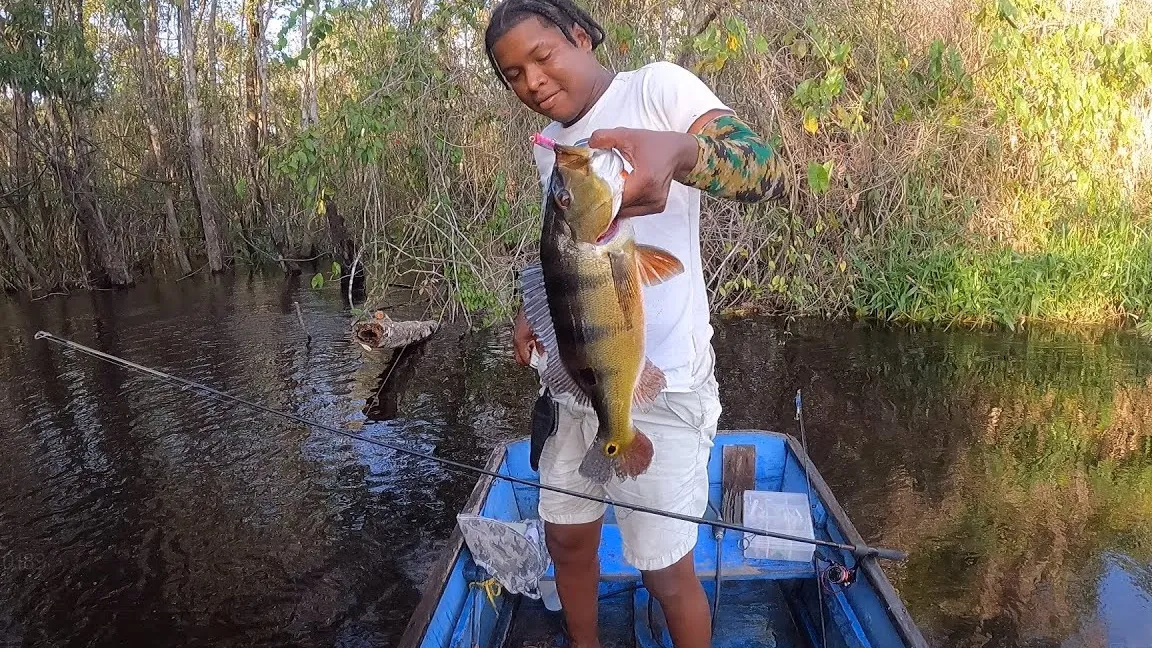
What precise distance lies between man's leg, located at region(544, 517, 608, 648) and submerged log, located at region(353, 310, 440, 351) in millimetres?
6007

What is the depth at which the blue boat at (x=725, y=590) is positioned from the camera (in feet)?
9.55

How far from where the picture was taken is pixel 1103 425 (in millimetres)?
6578

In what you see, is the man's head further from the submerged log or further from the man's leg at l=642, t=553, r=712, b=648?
the submerged log

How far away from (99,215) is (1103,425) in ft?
49.9

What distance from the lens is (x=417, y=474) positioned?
6.15m

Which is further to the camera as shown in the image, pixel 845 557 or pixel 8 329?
pixel 8 329

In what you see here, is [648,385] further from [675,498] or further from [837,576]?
[837,576]

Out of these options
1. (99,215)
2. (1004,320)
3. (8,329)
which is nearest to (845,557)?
(1004,320)

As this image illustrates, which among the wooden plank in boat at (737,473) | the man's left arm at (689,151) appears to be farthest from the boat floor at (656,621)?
the man's left arm at (689,151)

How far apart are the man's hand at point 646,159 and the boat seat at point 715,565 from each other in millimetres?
2157

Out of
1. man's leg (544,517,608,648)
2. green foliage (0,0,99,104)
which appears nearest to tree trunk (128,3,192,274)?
green foliage (0,0,99,104)

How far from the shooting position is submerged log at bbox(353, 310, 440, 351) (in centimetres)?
838

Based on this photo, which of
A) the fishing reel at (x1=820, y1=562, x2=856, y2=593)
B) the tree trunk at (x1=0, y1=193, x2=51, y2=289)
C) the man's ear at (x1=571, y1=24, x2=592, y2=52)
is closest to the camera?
the man's ear at (x1=571, y1=24, x2=592, y2=52)

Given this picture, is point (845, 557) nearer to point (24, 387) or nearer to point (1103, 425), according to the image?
point (1103, 425)
